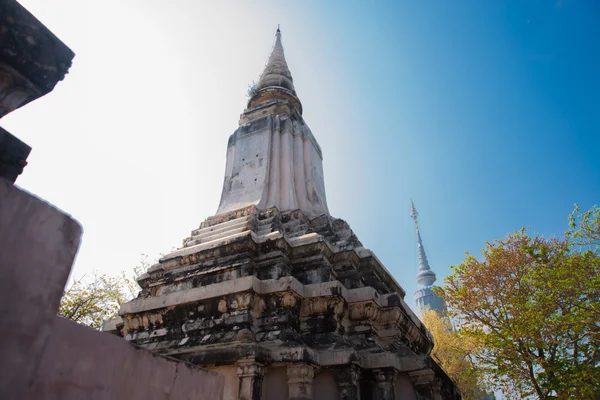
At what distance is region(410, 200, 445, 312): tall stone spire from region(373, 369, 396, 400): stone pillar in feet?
237

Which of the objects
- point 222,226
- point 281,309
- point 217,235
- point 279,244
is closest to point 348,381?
point 281,309

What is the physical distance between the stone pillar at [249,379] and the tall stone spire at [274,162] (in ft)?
13.2

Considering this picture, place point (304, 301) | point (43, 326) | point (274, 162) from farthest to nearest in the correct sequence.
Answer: point (274, 162)
point (304, 301)
point (43, 326)

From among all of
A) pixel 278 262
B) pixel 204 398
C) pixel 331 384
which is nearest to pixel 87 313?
pixel 278 262

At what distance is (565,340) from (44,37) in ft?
48.4

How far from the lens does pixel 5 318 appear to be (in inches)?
54.5

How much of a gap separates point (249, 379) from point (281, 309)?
1.29m

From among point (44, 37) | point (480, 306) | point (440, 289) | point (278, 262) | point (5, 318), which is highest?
point (440, 289)

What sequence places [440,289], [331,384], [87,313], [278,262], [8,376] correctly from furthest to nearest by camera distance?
[87,313]
[440,289]
[278,262]
[331,384]
[8,376]

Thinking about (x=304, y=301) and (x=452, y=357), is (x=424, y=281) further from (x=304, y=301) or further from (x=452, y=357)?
(x=304, y=301)

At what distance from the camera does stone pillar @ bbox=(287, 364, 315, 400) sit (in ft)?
15.6

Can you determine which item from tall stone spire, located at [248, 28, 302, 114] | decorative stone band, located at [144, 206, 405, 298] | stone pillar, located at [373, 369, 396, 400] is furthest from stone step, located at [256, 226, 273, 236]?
tall stone spire, located at [248, 28, 302, 114]

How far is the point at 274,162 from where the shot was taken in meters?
9.48

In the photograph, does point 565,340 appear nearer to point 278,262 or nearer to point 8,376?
point 278,262
